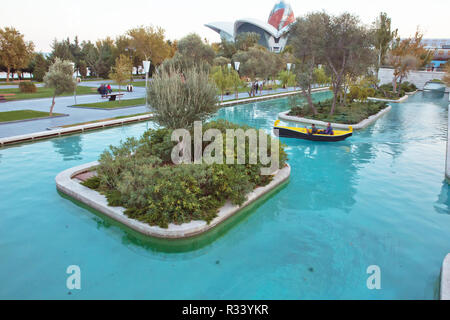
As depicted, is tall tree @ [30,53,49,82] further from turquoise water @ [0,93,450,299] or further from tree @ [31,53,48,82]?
turquoise water @ [0,93,450,299]

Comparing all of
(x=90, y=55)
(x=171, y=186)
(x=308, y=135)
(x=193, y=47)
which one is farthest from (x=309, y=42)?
(x=90, y=55)

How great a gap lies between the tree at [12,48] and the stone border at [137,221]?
40.4m

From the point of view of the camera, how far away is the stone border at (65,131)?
15.7 metres

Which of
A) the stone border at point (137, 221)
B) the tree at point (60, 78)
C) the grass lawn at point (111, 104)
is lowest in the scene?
the stone border at point (137, 221)

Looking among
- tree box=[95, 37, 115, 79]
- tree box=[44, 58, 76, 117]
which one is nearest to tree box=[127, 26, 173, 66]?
tree box=[95, 37, 115, 79]

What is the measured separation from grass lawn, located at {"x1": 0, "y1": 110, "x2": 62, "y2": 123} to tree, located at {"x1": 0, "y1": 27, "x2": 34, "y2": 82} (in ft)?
84.1

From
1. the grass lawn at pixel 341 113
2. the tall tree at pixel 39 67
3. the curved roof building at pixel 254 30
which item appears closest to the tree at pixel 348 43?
the grass lawn at pixel 341 113

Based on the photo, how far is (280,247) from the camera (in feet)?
25.3

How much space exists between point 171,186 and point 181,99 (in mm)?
4451

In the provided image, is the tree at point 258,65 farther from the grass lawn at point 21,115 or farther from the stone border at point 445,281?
the stone border at point 445,281

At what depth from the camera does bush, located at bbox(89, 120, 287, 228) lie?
8227 millimetres

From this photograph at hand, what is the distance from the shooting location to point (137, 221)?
816 cm
